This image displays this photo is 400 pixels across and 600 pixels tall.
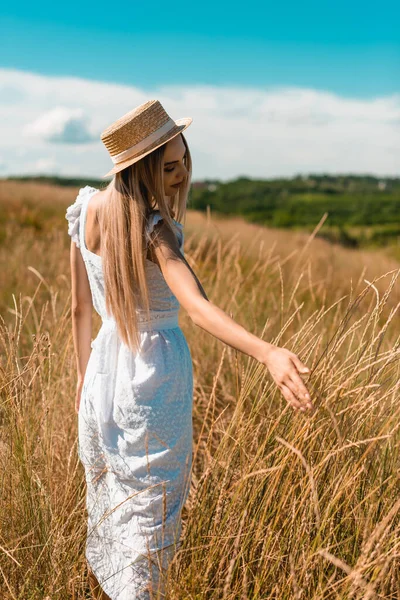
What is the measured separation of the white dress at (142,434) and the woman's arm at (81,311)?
154 mm

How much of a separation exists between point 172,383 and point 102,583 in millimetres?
663

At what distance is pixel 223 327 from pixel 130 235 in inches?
18.2

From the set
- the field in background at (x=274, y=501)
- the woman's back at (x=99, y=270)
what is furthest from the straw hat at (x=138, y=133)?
the field in background at (x=274, y=501)

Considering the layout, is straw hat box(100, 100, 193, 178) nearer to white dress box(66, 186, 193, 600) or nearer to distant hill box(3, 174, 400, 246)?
white dress box(66, 186, 193, 600)

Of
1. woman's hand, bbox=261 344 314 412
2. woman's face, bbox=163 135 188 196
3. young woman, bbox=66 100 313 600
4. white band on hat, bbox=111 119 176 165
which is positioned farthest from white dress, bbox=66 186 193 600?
woman's hand, bbox=261 344 314 412

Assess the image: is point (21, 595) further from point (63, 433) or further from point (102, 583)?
point (63, 433)

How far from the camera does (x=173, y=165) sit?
1.71 metres

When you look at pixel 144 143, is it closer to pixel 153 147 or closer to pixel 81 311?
pixel 153 147

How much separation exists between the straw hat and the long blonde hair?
1.5 inches

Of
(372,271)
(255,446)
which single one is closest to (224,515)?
(255,446)

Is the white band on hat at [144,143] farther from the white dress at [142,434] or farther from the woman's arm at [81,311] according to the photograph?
the woman's arm at [81,311]

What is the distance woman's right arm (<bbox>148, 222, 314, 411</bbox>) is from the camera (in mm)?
1157

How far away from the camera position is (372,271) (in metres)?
9.05

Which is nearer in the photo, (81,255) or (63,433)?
(81,255)
